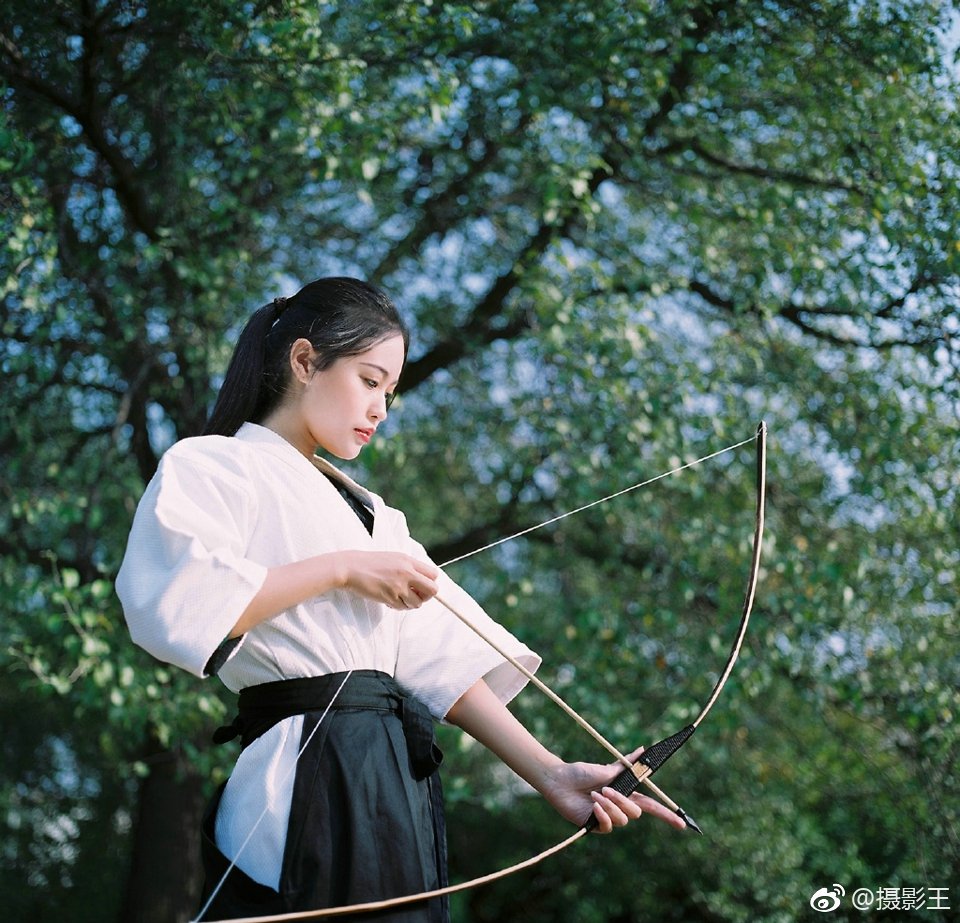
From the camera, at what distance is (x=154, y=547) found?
4.14 feet

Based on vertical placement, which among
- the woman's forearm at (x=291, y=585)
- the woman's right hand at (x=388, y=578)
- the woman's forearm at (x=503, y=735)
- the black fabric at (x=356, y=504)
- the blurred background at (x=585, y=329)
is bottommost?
the blurred background at (x=585, y=329)

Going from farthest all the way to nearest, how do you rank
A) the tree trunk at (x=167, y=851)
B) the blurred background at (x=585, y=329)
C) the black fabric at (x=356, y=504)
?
the tree trunk at (x=167, y=851)
the blurred background at (x=585, y=329)
the black fabric at (x=356, y=504)

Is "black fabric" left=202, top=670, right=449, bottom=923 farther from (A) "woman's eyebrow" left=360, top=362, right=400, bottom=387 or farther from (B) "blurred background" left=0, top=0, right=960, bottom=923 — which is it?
(B) "blurred background" left=0, top=0, right=960, bottom=923

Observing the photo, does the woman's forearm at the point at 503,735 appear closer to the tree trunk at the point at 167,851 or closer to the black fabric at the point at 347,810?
the black fabric at the point at 347,810

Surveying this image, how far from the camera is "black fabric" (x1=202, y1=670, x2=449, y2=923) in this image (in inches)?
51.1

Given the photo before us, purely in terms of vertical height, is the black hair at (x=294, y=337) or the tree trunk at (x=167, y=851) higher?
the black hair at (x=294, y=337)

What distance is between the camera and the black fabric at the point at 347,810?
1.30 m

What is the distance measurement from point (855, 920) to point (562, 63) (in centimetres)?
289

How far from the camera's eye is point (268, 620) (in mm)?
1349

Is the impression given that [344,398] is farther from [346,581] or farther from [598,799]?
[598,799]

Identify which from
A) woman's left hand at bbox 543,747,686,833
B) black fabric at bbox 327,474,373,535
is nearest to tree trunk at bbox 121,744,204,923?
black fabric at bbox 327,474,373,535

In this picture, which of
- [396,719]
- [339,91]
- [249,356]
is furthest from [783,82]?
[396,719]

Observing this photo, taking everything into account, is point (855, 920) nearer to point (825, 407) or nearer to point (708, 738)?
point (708, 738)

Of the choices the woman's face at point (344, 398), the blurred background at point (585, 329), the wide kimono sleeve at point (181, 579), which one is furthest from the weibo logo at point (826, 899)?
the wide kimono sleeve at point (181, 579)
